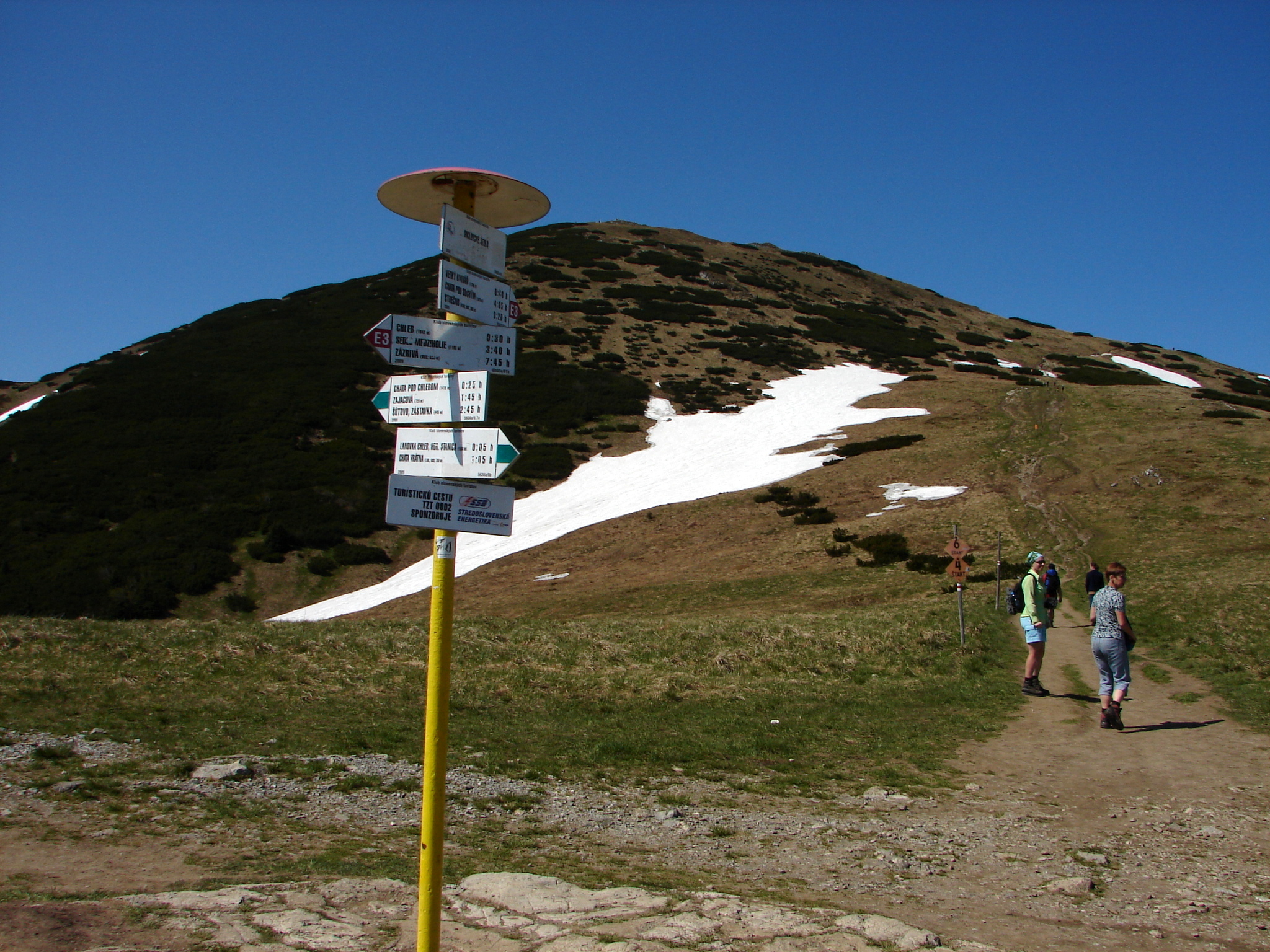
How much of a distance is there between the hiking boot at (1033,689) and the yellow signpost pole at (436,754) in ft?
38.4

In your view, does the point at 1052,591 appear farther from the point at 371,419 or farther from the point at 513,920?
the point at 371,419

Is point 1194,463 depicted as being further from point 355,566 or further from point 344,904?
point 344,904

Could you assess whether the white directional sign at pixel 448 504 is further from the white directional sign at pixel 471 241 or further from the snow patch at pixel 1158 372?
the snow patch at pixel 1158 372

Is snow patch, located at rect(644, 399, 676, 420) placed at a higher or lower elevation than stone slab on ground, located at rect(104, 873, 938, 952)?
higher

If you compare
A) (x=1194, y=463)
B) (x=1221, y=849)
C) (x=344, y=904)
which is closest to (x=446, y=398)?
(x=344, y=904)

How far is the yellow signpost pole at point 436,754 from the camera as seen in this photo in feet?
12.7

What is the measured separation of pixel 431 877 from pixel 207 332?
72193 mm

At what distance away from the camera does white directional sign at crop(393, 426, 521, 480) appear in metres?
4.10

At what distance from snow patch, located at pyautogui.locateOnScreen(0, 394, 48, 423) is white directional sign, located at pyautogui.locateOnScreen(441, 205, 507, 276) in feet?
190

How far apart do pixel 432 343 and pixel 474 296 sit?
1.12 feet

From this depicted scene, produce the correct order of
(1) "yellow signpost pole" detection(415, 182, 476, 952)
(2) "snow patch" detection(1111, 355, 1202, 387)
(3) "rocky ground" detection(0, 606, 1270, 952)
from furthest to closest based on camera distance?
(2) "snow patch" detection(1111, 355, 1202, 387)
(3) "rocky ground" detection(0, 606, 1270, 952)
(1) "yellow signpost pole" detection(415, 182, 476, 952)

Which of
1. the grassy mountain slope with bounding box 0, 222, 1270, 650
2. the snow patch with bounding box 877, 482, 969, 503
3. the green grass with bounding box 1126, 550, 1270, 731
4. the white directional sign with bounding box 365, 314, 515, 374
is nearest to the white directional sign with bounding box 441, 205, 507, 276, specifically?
the white directional sign with bounding box 365, 314, 515, 374

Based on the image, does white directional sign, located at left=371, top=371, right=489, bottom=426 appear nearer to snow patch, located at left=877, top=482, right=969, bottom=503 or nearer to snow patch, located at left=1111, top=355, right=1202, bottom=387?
snow patch, located at left=877, top=482, right=969, bottom=503

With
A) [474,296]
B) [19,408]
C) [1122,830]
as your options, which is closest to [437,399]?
[474,296]
